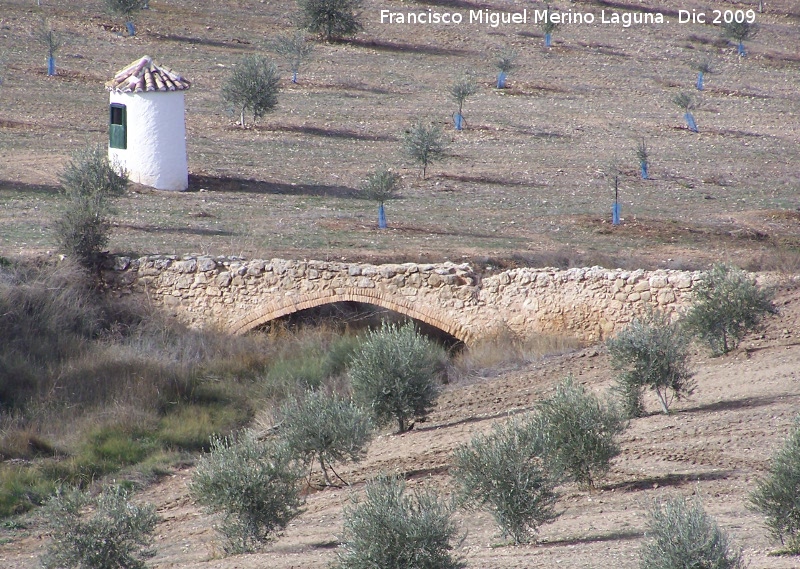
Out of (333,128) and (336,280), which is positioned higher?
(333,128)

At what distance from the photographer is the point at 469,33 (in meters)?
40.0

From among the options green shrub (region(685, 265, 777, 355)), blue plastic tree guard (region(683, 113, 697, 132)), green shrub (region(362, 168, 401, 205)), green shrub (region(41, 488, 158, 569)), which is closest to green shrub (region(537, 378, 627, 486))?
green shrub (region(41, 488, 158, 569))

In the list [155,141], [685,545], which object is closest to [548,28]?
[155,141]

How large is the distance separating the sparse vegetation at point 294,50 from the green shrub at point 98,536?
85.4ft

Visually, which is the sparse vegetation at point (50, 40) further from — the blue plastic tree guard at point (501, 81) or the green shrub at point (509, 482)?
the green shrub at point (509, 482)

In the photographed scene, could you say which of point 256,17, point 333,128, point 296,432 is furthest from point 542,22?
point 296,432

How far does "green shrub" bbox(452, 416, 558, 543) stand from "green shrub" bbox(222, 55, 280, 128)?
21.4 meters

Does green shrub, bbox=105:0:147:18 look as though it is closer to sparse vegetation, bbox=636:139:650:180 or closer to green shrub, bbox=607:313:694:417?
sparse vegetation, bbox=636:139:650:180

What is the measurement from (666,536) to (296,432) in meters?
5.88

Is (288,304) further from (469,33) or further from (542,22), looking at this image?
(542,22)

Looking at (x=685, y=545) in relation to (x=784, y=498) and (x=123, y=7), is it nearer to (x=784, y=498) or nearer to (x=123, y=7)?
(x=784, y=498)

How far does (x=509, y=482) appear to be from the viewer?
27.4 ft

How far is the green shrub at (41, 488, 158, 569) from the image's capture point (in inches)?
322

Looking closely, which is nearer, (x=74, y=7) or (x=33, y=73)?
(x=33, y=73)
